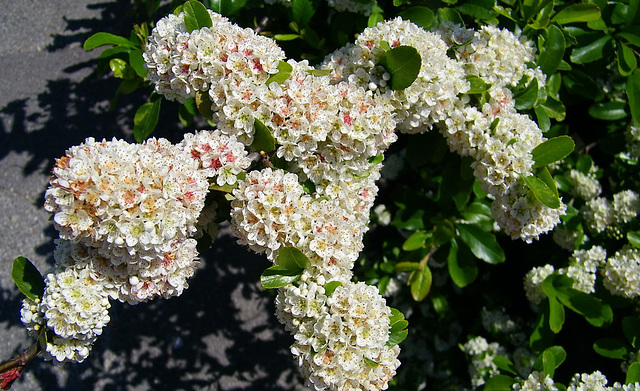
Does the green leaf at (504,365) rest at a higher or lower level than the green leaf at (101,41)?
lower

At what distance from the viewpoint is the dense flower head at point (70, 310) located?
1753 millimetres

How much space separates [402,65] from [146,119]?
1520 millimetres

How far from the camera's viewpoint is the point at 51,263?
153 inches

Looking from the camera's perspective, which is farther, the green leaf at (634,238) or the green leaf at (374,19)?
the green leaf at (634,238)

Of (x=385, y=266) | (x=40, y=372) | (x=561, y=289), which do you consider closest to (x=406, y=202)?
(x=385, y=266)

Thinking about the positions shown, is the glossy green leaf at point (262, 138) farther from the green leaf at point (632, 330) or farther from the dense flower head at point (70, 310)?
the green leaf at point (632, 330)

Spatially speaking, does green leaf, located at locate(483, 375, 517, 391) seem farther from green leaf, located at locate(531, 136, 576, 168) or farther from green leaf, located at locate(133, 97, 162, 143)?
green leaf, located at locate(133, 97, 162, 143)

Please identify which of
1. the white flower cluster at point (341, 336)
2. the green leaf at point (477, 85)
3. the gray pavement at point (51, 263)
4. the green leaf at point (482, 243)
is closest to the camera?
the white flower cluster at point (341, 336)

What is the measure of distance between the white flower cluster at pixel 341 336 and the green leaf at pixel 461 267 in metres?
1.31

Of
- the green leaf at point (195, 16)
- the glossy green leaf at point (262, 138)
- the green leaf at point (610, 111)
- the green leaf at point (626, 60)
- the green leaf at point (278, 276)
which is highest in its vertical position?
the green leaf at point (195, 16)

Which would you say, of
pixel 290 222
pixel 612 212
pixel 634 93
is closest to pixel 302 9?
pixel 290 222

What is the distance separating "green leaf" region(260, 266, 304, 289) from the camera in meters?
1.77

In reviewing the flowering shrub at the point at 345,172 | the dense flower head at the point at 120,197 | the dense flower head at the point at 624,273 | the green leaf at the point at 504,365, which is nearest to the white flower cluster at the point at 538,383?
the flowering shrub at the point at 345,172

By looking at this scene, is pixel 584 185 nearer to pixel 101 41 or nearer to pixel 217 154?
pixel 217 154
